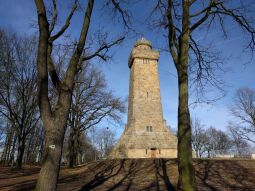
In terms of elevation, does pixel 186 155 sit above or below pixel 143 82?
below

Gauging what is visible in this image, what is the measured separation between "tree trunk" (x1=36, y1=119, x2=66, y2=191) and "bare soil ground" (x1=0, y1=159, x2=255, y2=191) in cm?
734

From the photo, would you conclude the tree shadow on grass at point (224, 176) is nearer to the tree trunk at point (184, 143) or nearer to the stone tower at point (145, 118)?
the tree trunk at point (184, 143)

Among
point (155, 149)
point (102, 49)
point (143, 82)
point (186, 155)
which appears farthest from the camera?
point (143, 82)

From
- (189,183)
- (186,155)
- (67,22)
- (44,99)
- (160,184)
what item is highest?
(67,22)

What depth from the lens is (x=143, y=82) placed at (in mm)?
34375

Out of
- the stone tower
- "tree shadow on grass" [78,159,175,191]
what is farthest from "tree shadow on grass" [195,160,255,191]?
the stone tower

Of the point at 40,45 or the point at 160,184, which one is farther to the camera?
the point at 160,184

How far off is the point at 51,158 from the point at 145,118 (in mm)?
27473

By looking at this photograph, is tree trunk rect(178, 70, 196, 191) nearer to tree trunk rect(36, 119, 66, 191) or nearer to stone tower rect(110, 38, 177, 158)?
tree trunk rect(36, 119, 66, 191)

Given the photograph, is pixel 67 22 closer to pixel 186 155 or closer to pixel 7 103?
pixel 186 155

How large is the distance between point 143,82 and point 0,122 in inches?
910

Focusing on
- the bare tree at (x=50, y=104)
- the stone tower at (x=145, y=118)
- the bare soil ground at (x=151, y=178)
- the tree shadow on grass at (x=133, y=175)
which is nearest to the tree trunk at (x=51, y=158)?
the bare tree at (x=50, y=104)

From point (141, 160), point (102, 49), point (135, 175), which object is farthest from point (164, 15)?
point (141, 160)

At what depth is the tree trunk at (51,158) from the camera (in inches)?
199
